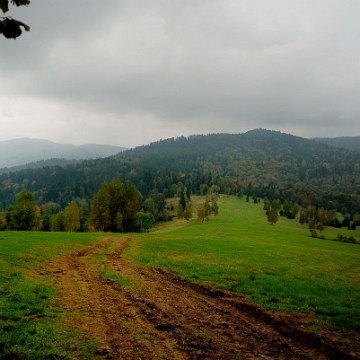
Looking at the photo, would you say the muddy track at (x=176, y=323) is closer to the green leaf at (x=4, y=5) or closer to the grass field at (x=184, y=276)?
the grass field at (x=184, y=276)

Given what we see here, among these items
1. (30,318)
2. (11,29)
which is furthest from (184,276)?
(11,29)

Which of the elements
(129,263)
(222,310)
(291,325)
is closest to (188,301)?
(222,310)

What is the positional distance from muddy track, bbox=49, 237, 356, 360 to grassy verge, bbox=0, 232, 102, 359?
0.75 meters

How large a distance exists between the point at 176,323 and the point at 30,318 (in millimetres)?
7128

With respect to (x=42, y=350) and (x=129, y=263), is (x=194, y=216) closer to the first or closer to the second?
(x=129, y=263)

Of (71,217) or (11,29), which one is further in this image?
(71,217)

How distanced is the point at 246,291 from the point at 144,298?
681cm

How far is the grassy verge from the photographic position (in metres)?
9.25

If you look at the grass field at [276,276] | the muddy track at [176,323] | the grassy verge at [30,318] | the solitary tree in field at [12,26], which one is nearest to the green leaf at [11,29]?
the solitary tree in field at [12,26]

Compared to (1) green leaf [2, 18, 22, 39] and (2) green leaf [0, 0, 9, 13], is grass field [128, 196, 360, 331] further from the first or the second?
(2) green leaf [0, 0, 9, 13]

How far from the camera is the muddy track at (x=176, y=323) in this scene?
9.84 metres

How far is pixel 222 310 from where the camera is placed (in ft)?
45.1

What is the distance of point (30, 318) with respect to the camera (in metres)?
12.0

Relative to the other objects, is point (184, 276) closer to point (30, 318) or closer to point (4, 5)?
point (30, 318)
